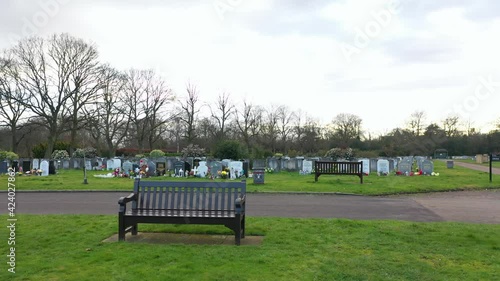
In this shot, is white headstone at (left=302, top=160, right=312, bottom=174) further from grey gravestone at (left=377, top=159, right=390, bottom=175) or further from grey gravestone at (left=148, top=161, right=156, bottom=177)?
grey gravestone at (left=148, top=161, right=156, bottom=177)

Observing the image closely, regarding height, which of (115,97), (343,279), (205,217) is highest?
(115,97)

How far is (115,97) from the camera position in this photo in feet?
176

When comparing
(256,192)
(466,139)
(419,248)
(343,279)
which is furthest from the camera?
(466,139)

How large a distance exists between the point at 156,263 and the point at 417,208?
27.9ft

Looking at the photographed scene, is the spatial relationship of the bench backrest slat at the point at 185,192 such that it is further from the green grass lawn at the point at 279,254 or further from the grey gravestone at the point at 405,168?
the grey gravestone at the point at 405,168

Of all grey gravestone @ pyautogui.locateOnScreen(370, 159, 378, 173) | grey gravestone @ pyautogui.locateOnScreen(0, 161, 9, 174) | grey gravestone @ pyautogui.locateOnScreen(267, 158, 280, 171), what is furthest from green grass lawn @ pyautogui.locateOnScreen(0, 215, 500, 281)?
grey gravestone @ pyautogui.locateOnScreen(0, 161, 9, 174)

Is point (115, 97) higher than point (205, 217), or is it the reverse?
point (115, 97)

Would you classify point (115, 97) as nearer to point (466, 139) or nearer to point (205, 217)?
point (205, 217)

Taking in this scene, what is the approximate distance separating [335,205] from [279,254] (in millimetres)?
6477

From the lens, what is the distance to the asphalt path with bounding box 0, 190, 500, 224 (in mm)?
10262

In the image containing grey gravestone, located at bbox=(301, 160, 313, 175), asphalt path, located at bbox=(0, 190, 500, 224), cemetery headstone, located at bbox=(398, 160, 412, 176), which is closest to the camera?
asphalt path, located at bbox=(0, 190, 500, 224)

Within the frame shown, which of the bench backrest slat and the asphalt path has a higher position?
the bench backrest slat

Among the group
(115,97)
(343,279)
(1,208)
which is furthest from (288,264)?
(115,97)

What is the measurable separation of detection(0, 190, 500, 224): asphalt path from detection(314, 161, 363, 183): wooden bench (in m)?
5.07
